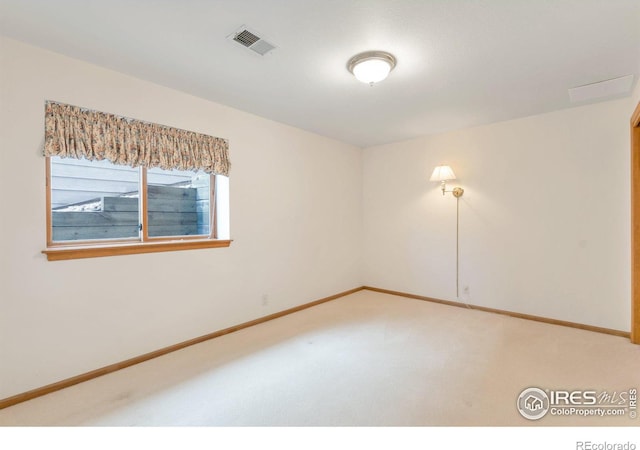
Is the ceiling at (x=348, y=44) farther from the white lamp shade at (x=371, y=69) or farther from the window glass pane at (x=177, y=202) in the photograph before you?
the window glass pane at (x=177, y=202)

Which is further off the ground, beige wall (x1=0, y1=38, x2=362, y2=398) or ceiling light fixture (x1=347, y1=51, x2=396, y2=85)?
ceiling light fixture (x1=347, y1=51, x2=396, y2=85)

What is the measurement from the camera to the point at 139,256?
105 inches

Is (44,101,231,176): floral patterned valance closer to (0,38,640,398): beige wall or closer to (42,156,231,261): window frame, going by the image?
(0,38,640,398): beige wall

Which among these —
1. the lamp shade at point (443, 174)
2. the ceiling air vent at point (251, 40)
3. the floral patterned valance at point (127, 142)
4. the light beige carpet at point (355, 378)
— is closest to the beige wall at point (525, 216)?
the lamp shade at point (443, 174)

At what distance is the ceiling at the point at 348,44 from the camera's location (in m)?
1.79

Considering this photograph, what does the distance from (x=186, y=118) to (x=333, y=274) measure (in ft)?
9.56

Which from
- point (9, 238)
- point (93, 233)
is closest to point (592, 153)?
point (93, 233)

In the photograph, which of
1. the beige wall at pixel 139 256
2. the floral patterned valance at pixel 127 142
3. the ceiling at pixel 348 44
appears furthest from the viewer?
the floral patterned valance at pixel 127 142

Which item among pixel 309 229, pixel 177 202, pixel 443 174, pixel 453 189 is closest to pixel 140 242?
pixel 177 202

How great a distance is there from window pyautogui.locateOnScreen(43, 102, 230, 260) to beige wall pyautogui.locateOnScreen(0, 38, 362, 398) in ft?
0.34

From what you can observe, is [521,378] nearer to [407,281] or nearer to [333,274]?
[407,281]

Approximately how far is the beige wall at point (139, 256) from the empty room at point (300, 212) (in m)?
0.02

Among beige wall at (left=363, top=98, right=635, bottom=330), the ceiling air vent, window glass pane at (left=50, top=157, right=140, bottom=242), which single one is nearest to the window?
window glass pane at (left=50, top=157, right=140, bottom=242)

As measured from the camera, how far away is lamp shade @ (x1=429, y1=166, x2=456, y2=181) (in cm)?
400
